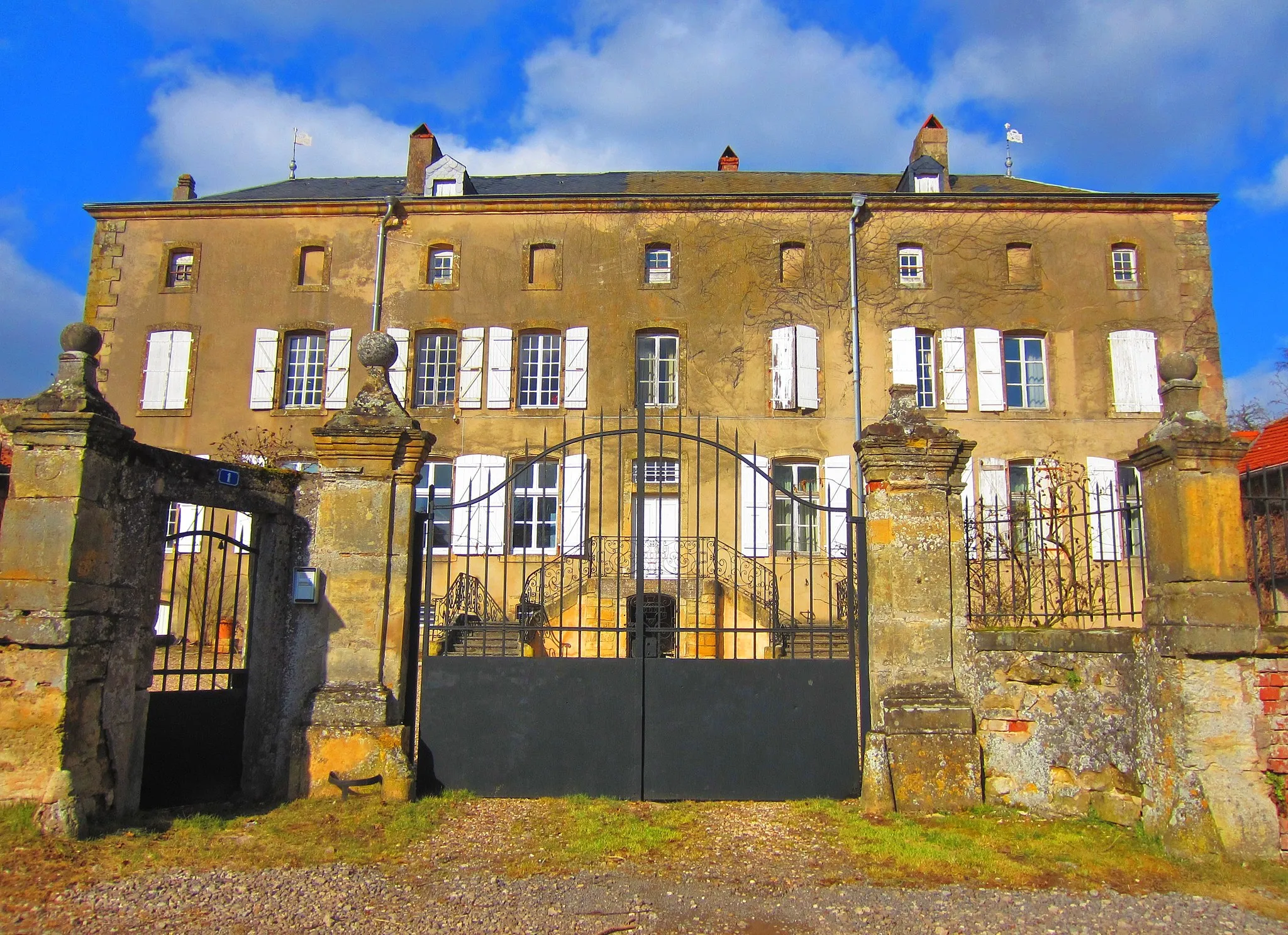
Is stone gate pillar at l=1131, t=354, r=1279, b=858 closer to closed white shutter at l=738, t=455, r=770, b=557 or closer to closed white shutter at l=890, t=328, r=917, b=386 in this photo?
closed white shutter at l=738, t=455, r=770, b=557

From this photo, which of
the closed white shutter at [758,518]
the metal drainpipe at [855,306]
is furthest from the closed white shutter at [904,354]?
the closed white shutter at [758,518]

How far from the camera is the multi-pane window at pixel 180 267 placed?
18703 mm

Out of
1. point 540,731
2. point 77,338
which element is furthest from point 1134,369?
point 77,338

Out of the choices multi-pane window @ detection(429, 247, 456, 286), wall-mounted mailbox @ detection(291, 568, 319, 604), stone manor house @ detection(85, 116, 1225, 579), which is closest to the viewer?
wall-mounted mailbox @ detection(291, 568, 319, 604)

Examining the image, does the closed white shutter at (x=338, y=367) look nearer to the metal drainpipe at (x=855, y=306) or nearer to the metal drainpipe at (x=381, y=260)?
the metal drainpipe at (x=381, y=260)

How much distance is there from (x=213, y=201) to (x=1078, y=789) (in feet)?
60.4

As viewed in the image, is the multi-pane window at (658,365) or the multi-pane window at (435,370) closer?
the multi-pane window at (658,365)

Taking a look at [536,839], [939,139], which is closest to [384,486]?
[536,839]

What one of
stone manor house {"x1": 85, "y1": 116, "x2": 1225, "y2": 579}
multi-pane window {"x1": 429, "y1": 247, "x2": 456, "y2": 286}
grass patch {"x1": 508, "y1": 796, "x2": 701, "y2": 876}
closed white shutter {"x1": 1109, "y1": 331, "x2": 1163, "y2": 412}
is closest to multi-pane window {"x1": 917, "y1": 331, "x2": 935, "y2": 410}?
stone manor house {"x1": 85, "y1": 116, "x2": 1225, "y2": 579}

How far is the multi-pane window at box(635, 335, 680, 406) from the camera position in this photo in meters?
17.7

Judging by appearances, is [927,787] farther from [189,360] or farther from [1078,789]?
[189,360]

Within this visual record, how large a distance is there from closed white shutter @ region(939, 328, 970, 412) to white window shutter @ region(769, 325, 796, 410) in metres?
2.86

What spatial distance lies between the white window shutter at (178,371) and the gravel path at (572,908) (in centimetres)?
1519

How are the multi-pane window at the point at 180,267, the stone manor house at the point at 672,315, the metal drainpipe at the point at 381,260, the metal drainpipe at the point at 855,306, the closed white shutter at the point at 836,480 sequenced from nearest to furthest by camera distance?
the closed white shutter at the point at 836,480 < the metal drainpipe at the point at 855,306 < the stone manor house at the point at 672,315 < the metal drainpipe at the point at 381,260 < the multi-pane window at the point at 180,267
